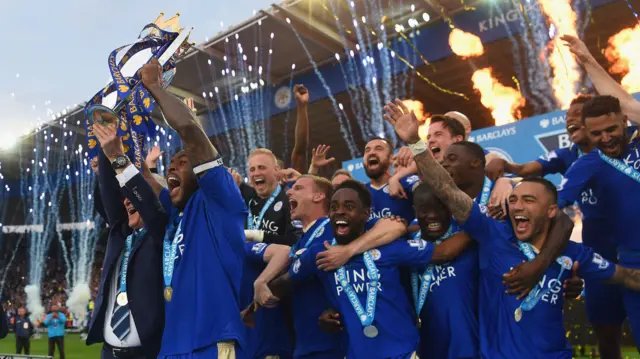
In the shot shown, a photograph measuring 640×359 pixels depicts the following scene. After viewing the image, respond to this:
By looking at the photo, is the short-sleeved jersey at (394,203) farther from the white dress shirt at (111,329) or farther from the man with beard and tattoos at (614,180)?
the white dress shirt at (111,329)

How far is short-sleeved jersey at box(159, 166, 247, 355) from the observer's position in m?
3.05

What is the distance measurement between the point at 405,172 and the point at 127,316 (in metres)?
2.28

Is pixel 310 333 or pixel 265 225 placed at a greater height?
pixel 265 225

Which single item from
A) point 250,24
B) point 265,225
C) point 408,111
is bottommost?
point 265,225

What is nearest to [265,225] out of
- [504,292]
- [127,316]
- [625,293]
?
[127,316]

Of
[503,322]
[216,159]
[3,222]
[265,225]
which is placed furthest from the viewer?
[3,222]

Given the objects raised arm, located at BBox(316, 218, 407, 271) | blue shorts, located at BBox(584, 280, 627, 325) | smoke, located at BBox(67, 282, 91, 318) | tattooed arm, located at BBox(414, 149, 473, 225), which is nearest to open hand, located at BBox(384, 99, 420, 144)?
tattooed arm, located at BBox(414, 149, 473, 225)

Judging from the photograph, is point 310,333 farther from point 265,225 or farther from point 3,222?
point 3,222

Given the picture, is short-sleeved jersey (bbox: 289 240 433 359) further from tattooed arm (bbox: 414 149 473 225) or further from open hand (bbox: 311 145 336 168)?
open hand (bbox: 311 145 336 168)

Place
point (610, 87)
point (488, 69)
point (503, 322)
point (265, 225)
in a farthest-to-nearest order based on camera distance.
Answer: point (488, 69), point (265, 225), point (610, 87), point (503, 322)

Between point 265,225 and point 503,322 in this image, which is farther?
point 265,225

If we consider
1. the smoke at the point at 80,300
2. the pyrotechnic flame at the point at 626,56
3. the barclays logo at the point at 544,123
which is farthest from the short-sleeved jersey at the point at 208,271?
the smoke at the point at 80,300

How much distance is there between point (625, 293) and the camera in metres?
3.84

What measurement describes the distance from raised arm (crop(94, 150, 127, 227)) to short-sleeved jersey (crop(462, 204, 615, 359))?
228cm
